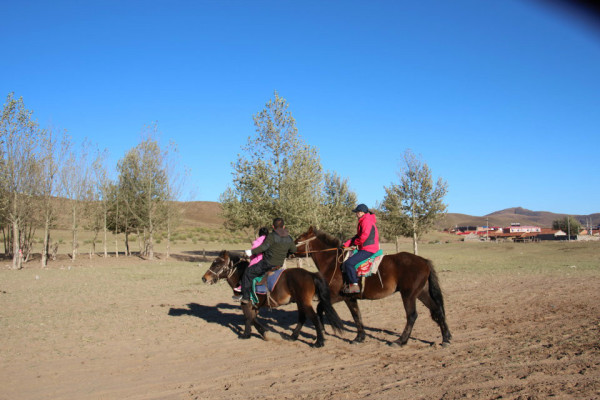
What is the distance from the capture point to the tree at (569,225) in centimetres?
9294

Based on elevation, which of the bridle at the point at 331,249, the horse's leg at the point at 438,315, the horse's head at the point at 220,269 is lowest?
the horse's leg at the point at 438,315

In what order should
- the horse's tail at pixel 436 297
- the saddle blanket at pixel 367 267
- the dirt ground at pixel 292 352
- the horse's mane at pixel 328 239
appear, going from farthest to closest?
the horse's mane at pixel 328 239 → the saddle blanket at pixel 367 267 → the horse's tail at pixel 436 297 → the dirt ground at pixel 292 352

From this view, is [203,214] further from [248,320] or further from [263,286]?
[263,286]

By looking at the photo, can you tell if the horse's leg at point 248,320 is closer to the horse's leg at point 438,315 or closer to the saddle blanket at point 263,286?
the saddle blanket at point 263,286

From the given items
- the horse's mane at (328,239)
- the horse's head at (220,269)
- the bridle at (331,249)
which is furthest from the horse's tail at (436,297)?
the horse's head at (220,269)

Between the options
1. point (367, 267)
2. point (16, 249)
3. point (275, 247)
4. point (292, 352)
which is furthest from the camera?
point (16, 249)

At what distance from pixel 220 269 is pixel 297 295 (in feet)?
6.41

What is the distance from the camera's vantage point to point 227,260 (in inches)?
374

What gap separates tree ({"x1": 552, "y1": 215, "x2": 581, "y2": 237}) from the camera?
92.9 m

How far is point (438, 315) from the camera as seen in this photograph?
26.4 feet

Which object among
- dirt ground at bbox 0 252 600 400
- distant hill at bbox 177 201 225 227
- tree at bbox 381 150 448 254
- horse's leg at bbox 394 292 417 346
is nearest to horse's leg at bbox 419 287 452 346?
dirt ground at bbox 0 252 600 400

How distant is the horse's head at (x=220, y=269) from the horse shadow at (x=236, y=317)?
4.28ft

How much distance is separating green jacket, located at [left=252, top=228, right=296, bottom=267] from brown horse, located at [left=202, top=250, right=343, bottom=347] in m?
0.32

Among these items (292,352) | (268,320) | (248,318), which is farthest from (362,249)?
(268,320)
